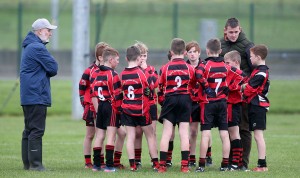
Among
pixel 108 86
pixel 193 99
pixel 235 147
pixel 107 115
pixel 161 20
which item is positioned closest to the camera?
pixel 108 86

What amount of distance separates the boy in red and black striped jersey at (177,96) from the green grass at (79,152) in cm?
39

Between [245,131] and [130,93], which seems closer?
[130,93]

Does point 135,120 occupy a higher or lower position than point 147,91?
lower

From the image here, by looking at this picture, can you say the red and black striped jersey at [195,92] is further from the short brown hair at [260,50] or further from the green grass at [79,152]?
the green grass at [79,152]

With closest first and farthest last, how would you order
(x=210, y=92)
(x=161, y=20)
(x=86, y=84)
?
(x=210, y=92)
(x=86, y=84)
(x=161, y=20)

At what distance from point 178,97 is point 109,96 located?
1048mm

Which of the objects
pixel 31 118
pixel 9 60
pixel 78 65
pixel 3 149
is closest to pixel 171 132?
pixel 31 118

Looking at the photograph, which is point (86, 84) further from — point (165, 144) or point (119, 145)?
point (165, 144)

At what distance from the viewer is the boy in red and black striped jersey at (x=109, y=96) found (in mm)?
11602

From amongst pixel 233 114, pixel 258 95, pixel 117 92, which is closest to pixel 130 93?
pixel 117 92

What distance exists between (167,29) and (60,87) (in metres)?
8.09

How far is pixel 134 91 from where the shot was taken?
37.6ft

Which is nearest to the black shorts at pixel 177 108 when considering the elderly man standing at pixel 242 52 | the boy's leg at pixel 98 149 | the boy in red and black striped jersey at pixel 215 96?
the boy in red and black striped jersey at pixel 215 96

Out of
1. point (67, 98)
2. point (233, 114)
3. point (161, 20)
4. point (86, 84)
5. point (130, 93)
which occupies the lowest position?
point (67, 98)
